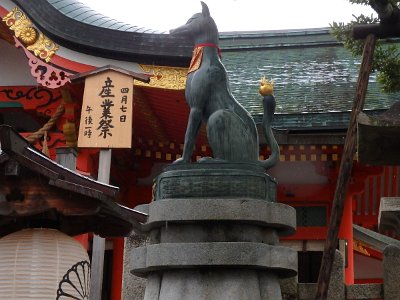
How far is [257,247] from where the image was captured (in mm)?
4469

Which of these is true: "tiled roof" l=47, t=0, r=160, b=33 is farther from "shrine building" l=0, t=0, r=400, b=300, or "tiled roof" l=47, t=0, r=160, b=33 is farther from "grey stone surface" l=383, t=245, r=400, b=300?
"grey stone surface" l=383, t=245, r=400, b=300

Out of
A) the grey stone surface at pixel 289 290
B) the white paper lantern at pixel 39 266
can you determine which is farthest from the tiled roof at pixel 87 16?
Result: the white paper lantern at pixel 39 266

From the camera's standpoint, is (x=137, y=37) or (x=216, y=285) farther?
(x=137, y=37)

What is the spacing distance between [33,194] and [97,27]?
5014 mm

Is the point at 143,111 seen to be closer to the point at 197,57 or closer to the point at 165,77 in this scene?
the point at 165,77

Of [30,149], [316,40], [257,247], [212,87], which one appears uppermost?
[316,40]

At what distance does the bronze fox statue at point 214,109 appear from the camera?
4.91 m

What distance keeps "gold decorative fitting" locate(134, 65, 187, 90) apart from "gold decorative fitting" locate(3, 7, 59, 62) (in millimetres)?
1278

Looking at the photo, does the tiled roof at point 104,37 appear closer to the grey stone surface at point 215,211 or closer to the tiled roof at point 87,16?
the tiled roof at point 87,16

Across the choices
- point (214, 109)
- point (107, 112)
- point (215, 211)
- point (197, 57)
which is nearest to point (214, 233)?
point (215, 211)

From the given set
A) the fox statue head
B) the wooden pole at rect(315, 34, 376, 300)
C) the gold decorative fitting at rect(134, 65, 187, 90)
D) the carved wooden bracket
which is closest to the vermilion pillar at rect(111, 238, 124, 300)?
the carved wooden bracket

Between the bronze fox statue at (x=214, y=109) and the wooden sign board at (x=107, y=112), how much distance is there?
112 inches

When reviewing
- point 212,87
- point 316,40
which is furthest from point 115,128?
point 316,40

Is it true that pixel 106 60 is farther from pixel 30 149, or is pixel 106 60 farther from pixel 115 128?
pixel 30 149
